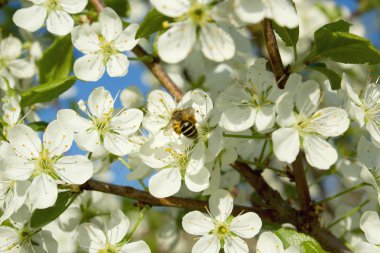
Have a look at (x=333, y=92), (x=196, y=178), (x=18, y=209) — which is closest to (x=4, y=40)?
(x=18, y=209)

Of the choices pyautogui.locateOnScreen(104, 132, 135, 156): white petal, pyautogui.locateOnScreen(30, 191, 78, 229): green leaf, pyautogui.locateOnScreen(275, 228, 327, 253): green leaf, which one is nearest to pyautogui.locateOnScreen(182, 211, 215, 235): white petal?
pyautogui.locateOnScreen(275, 228, 327, 253): green leaf

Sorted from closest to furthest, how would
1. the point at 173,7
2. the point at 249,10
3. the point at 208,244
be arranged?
the point at 249,10, the point at 173,7, the point at 208,244

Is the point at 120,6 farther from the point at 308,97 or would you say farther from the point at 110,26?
the point at 308,97

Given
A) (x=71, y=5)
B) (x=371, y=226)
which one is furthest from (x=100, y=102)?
(x=371, y=226)

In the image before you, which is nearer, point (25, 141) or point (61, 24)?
point (25, 141)

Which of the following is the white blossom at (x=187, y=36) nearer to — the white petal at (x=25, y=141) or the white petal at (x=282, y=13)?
the white petal at (x=282, y=13)

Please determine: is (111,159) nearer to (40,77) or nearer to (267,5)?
(40,77)

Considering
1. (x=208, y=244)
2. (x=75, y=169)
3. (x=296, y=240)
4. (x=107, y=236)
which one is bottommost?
(x=107, y=236)

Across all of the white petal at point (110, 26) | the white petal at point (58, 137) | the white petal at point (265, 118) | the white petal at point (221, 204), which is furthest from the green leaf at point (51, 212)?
the white petal at point (265, 118)
